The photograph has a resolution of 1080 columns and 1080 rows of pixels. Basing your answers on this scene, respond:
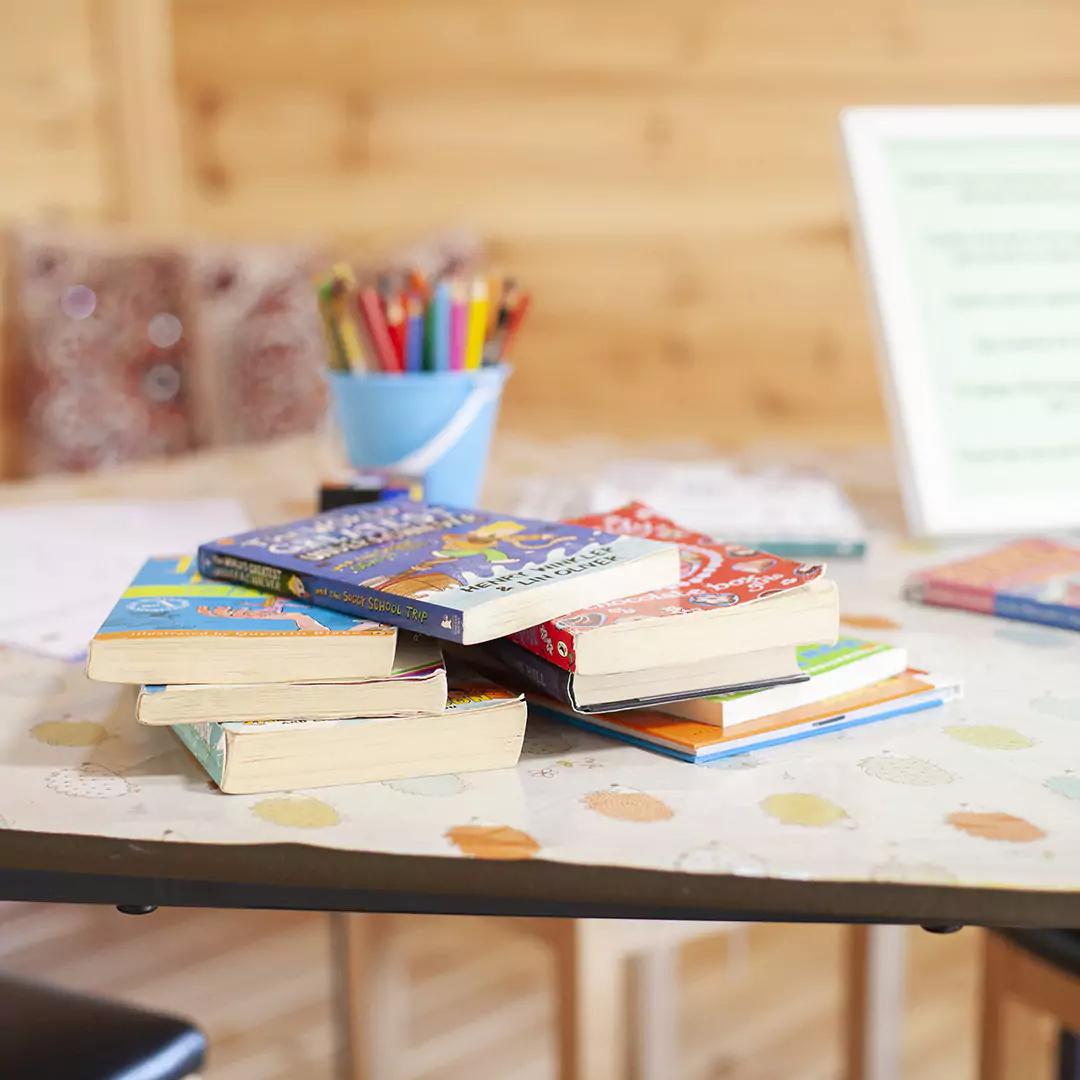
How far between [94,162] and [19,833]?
91.6 inches

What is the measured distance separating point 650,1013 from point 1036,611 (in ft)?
2.98

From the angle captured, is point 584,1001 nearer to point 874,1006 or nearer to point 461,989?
point 874,1006

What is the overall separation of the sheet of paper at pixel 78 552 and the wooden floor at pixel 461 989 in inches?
35.0

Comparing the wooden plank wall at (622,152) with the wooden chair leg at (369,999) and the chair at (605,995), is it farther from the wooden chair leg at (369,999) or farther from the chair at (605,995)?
the wooden chair leg at (369,999)

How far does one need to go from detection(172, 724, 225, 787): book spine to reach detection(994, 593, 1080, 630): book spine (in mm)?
488

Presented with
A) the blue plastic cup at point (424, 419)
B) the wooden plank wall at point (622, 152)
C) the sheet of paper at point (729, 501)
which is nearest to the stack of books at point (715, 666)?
the sheet of paper at point (729, 501)

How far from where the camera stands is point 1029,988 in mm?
1033

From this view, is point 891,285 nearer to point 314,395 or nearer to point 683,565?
point 683,565

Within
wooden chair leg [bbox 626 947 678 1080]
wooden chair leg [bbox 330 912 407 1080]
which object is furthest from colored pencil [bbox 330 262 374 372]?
wooden chair leg [bbox 626 947 678 1080]

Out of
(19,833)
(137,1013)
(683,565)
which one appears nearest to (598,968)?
(137,1013)

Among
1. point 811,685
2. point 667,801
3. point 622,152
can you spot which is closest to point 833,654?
point 811,685

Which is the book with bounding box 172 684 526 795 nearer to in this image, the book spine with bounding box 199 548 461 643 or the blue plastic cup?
the book spine with bounding box 199 548 461 643

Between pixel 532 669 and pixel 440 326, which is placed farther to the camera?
pixel 440 326

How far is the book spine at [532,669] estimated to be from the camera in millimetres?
558
